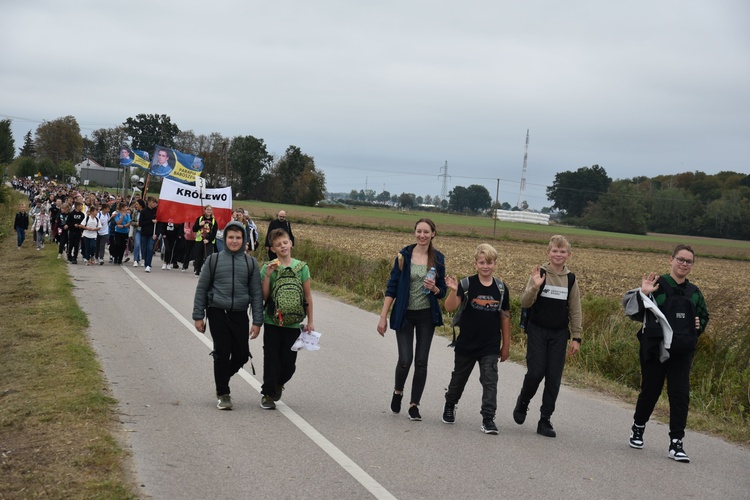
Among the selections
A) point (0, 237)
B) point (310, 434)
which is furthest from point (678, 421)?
point (0, 237)

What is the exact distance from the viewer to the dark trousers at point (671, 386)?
24.5ft

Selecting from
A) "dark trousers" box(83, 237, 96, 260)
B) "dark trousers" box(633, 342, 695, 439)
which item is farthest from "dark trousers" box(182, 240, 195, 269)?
"dark trousers" box(633, 342, 695, 439)

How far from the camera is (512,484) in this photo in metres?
6.29

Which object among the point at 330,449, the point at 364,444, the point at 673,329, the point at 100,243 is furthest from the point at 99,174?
the point at 673,329

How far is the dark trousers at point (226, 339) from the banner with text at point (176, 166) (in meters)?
18.5

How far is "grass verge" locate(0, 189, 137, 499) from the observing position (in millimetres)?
5727

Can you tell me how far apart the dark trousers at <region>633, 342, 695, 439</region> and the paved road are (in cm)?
31

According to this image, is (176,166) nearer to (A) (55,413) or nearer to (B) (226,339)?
(B) (226,339)

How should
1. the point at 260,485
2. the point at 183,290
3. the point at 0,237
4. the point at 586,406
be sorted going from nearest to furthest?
the point at 260,485, the point at 586,406, the point at 183,290, the point at 0,237

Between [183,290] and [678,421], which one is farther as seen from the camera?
[183,290]

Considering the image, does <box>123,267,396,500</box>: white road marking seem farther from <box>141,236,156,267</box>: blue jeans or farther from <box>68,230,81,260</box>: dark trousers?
<box>68,230,81,260</box>: dark trousers

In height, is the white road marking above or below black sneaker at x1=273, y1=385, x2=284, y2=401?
below

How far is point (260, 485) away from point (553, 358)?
10.3ft

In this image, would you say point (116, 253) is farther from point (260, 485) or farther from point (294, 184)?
point (294, 184)
